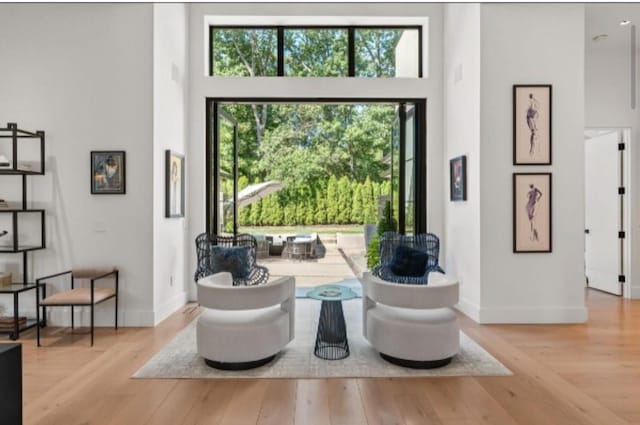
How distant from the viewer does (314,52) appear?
6195 mm

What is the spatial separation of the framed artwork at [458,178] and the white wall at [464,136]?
71mm

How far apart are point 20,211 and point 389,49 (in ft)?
17.5

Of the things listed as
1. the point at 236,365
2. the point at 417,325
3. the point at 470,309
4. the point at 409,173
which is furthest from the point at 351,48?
the point at 236,365

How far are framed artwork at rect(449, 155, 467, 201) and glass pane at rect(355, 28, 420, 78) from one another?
64.8 inches

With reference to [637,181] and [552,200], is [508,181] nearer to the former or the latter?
[552,200]

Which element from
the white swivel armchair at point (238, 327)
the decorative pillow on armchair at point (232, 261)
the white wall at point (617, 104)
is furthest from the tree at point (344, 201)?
Result: the white swivel armchair at point (238, 327)

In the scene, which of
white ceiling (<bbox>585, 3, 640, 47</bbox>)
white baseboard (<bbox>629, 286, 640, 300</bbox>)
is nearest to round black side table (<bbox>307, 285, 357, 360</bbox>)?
white ceiling (<bbox>585, 3, 640, 47</bbox>)

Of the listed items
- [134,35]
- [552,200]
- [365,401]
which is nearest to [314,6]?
[134,35]

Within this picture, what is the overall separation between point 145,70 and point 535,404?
5.03m

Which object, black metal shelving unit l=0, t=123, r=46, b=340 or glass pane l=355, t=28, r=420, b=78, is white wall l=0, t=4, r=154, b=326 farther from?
glass pane l=355, t=28, r=420, b=78

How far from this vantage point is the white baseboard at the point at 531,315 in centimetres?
465

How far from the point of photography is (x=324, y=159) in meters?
13.3

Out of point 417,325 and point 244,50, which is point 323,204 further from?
point 417,325

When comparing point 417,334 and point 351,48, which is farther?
point 351,48
